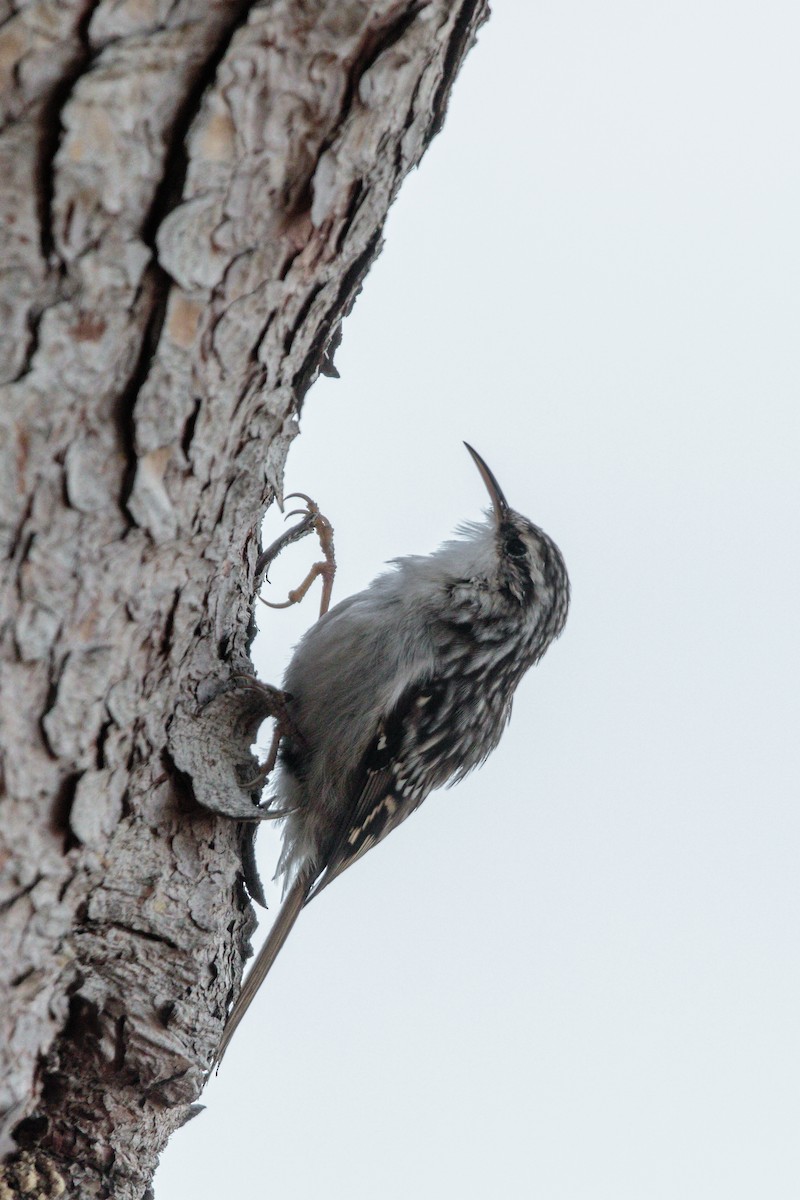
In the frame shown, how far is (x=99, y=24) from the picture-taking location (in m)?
1.17

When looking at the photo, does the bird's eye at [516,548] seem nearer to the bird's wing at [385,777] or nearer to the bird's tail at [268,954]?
the bird's wing at [385,777]

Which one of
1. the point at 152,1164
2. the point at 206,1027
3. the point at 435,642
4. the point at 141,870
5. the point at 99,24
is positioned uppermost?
the point at 99,24

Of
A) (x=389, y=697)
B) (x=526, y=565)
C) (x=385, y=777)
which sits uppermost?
(x=526, y=565)

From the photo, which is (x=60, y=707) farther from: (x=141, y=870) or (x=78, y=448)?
(x=141, y=870)

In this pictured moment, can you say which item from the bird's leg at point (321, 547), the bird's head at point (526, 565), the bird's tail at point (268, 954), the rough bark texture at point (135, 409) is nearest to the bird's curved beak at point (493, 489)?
the bird's head at point (526, 565)

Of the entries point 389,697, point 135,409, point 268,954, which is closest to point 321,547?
point 389,697

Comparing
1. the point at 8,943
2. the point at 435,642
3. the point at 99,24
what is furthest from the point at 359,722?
the point at 99,24

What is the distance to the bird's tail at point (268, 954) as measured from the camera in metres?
2.07

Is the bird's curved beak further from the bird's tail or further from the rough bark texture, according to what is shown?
the rough bark texture

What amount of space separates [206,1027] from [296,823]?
0.86 m

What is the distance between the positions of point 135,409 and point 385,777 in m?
1.51

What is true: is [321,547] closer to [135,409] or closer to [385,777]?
[385,777]

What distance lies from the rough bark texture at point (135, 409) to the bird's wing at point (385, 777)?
87 centimetres

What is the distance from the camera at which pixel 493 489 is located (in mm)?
3098
